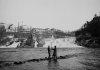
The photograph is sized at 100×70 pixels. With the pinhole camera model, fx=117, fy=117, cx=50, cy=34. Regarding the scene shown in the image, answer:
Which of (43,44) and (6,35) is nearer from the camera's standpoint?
(43,44)

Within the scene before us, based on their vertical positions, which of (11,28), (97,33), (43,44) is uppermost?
(11,28)

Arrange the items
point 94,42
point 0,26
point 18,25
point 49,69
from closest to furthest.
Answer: point 49,69, point 94,42, point 0,26, point 18,25

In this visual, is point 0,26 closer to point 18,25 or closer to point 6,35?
point 18,25

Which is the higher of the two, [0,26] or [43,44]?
[0,26]

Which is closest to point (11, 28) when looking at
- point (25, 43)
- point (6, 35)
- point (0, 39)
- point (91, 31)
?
point (6, 35)

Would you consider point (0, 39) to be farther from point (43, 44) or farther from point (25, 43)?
point (43, 44)

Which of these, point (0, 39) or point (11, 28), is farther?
point (11, 28)

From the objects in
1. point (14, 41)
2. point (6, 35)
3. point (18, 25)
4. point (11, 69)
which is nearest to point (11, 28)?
point (18, 25)

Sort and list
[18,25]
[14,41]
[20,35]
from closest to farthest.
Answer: [14,41] → [20,35] → [18,25]

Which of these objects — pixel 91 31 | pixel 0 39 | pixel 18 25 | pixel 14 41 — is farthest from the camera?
pixel 18 25
